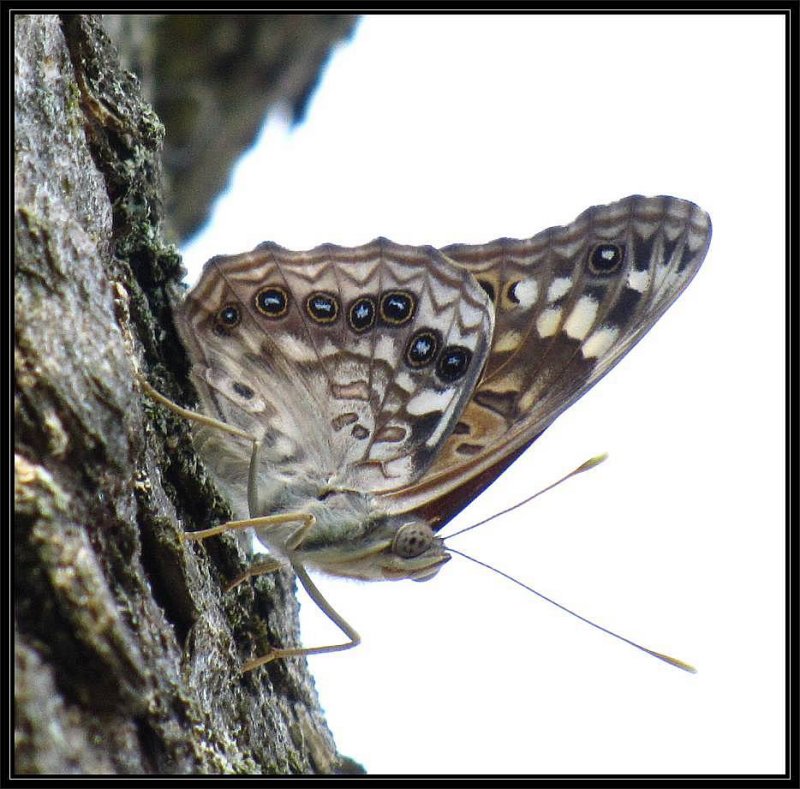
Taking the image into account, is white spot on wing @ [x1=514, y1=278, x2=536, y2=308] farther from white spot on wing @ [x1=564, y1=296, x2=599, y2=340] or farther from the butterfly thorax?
the butterfly thorax

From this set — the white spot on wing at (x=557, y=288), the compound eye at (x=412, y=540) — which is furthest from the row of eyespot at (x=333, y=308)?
the compound eye at (x=412, y=540)

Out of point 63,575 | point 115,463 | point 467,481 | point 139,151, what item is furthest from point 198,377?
point 63,575

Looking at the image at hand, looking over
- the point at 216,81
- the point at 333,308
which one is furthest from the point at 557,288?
the point at 216,81

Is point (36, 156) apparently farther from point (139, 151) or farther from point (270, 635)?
point (270, 635)

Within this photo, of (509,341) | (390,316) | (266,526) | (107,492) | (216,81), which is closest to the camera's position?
(107,492)

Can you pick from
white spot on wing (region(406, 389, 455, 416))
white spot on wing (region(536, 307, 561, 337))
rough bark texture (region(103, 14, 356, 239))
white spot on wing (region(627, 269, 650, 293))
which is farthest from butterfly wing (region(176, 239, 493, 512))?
rough bark texture (region(103, 14, 356, 239))

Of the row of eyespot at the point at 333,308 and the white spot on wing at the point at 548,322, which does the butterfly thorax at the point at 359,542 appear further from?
the white spot on wing at the point at 548,322

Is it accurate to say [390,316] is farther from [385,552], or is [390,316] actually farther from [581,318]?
[385,552]
